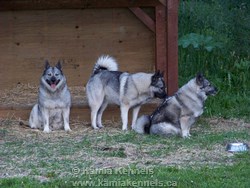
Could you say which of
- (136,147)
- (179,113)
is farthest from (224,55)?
(136,147)

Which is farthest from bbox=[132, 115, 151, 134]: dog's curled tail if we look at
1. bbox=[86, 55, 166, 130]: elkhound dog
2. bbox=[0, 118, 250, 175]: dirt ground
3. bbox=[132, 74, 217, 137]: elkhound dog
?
bbox=[86, 55, 166, 130]: elkhound dog

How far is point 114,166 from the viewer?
798 centimetres

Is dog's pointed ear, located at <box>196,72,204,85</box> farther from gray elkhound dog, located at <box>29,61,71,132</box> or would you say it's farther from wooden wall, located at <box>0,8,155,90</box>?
wooden wall, located at <box>0,8,155,90</box>

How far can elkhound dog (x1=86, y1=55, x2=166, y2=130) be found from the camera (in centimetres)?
1102

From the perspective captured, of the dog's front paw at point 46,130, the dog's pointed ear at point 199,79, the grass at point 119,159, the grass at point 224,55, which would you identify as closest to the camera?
the grass at point 119,159

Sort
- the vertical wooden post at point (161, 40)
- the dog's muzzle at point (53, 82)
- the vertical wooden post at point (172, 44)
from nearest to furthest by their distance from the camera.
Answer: the dog's muzzle at point (53, 82) < the vertical wooden post at point (172, 44) < the vertical wooden post at point (161, 40)

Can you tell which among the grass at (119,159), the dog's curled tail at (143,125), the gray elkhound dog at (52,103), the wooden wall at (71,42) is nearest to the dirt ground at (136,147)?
the grass at (119,159)

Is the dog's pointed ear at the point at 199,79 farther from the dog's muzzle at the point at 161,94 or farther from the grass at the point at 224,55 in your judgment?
the grass at the point at 224,55

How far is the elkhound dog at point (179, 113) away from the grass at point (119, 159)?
0.24m

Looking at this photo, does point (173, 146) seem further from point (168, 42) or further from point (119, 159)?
point (168, 42)

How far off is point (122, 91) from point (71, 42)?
2.39 meters

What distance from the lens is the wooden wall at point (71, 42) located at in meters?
13.0

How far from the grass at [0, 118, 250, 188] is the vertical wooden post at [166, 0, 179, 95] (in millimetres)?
823

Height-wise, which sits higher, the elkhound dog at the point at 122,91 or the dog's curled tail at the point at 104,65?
the dog's curled tail at the point at 104,65
